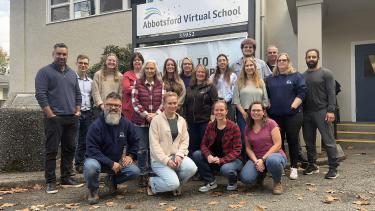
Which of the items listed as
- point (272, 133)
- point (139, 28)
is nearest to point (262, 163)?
point (272, 133)

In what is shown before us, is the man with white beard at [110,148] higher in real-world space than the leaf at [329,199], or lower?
higher

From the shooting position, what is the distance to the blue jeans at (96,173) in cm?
539

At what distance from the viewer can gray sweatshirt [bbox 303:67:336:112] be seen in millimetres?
6332

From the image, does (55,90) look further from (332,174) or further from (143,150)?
(332,174)

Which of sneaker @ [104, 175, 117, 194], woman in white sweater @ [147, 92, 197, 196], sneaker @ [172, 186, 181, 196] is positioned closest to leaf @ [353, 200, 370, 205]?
woman in white sweater @ [147, 92, 197, 196]

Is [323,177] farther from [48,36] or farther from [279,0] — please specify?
[48,36]

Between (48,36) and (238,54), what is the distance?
12829 mm

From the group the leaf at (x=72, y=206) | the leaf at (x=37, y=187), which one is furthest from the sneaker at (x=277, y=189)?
the leaf at (x=37, y=187)

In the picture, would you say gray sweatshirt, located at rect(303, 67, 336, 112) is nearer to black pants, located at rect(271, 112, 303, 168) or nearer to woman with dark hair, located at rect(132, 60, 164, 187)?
black pants, located at rect(271, 112, 303, 168)

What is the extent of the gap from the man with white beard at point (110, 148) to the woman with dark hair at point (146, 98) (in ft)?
1.48

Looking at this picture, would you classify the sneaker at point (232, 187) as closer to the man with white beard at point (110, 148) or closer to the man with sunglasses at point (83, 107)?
the man with white beard at point (110, 148)

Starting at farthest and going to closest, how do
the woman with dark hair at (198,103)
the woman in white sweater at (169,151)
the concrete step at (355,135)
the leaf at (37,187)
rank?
the concrete step at (355,135)
the leaf at (37,187)
the woman with dark hair at (198,103)
the woman in white sweater at (169,151)

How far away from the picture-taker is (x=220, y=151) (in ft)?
19.5

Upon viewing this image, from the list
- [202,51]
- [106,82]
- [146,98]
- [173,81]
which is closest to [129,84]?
[106,82]
